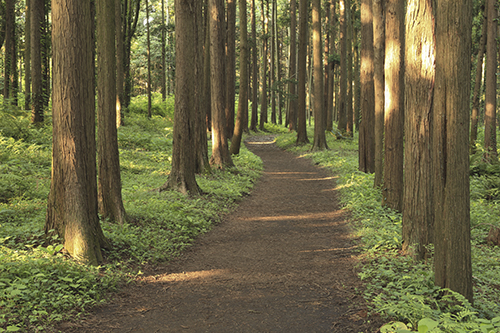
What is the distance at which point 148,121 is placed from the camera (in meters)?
24.4

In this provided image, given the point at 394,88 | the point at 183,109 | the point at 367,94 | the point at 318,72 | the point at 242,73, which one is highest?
the point at 318,72

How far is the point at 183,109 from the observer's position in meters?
9.86

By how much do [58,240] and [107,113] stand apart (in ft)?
8.33

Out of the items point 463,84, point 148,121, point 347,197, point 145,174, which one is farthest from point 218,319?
point 148,121

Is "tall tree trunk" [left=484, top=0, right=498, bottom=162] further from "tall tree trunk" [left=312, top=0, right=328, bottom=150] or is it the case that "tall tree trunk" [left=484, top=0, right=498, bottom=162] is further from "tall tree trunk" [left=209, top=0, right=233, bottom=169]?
"tall tree trunk" [left=209, top=0, right=233, bottom=169]

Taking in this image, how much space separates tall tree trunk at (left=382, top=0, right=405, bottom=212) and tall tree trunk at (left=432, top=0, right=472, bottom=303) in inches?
162

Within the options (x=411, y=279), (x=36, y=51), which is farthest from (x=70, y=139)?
(x=36, y=51)

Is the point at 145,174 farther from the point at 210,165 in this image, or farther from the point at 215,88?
the point at 215,88

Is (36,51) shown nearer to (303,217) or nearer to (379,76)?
(303,217)

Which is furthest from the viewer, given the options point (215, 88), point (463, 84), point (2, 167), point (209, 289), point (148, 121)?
point (148, 121)

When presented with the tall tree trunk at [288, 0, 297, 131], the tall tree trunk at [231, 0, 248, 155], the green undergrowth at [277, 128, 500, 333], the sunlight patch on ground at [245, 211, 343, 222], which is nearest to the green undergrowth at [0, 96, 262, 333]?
the sunlight patch on ground at [245, 211, 343, 222]

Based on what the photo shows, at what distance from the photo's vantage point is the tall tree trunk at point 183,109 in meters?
9.78

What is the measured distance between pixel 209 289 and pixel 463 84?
386 cm

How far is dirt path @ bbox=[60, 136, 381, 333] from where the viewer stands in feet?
13.5
